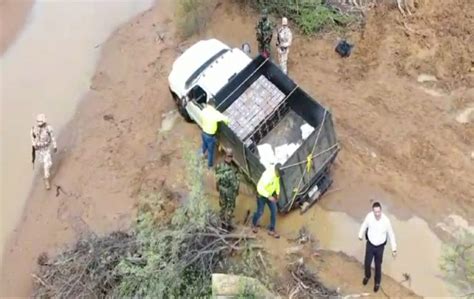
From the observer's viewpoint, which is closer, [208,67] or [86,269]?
[86,269]

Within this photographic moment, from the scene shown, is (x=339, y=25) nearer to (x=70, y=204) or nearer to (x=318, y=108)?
(x=318, y=108)

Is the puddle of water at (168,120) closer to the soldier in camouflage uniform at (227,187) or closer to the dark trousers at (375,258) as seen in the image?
the soldier in camouflage uniform at (227,187)

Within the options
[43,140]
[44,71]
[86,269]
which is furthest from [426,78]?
[44,71]

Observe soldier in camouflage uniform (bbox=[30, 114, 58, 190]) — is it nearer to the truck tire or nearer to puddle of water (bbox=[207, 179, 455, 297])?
the truck tire

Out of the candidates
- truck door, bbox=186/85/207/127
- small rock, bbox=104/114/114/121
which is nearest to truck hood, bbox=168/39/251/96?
truck door, bbox=186/85/207/127

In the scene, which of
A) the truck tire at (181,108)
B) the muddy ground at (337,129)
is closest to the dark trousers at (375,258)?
the muddy ground at (337,129)

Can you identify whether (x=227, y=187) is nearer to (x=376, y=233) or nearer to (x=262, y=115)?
(x=262, y=115)
